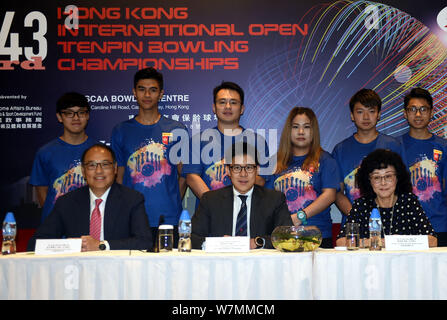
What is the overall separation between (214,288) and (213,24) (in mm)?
2843

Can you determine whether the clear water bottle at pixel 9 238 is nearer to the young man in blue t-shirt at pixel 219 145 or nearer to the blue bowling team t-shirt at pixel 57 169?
the blue bowling team t-shirt at pixel 57 169

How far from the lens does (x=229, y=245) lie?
2797 mm

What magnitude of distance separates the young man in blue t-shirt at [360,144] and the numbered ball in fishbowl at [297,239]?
1.40 meters

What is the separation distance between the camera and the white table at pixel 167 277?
260 centimetres

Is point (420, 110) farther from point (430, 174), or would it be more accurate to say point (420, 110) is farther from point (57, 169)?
point (57, 169)

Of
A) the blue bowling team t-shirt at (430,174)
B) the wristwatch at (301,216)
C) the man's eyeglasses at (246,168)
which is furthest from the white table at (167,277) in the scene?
the blue bowling team t-shirt at (430,174)

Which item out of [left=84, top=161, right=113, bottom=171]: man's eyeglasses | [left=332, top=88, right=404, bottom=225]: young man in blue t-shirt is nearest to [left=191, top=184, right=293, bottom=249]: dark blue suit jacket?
[left=84, top=161, right=113, bottom=171]: man's eyeglasses

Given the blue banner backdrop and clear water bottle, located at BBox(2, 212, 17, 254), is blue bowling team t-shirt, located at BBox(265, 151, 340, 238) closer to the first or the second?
the blue banner backdrop

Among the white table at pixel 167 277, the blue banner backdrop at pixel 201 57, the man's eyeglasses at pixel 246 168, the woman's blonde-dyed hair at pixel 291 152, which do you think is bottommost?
the white table at pixel 167 277

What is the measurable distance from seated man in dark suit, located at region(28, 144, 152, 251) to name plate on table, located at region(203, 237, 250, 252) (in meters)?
0.59

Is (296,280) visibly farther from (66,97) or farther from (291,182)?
(66,97)

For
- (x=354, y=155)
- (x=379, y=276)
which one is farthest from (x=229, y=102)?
(x=379, y=276)

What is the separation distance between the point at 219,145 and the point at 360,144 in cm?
111

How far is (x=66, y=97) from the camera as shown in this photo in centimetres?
453
